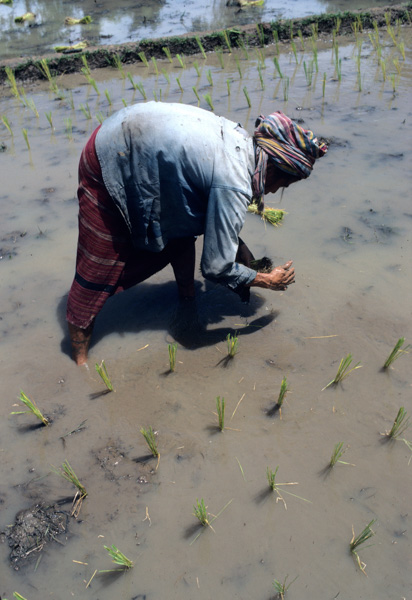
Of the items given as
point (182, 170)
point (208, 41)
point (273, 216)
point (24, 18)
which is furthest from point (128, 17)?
point (182, 170)

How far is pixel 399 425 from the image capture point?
219cm

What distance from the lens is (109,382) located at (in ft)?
8.21

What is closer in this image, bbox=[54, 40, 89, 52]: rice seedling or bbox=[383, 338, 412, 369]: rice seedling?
bbox=[383, 338, 412, 369]: rice seedling

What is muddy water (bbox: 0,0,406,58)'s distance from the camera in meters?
7.91

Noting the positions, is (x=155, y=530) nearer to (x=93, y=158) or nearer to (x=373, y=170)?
(x=93, y=158)

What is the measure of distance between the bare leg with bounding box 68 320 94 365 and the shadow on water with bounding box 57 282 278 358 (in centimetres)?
12

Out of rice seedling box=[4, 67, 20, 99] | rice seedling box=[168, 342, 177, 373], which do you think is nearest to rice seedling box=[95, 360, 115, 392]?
rice seedling box=[168, 342, 177, 373]

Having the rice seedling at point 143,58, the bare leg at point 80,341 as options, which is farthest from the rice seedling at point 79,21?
the bare leg at point 80,341

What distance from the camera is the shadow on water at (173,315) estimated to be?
2859 millimetres

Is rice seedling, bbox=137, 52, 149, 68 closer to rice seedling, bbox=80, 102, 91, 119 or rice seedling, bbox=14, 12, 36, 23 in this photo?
rice seedling, bbox=80, 102, 91, 119

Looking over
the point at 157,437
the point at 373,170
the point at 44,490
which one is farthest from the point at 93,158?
the point at 373,170

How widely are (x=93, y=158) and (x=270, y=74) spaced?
4641mm

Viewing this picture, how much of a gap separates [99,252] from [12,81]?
451 centimetres

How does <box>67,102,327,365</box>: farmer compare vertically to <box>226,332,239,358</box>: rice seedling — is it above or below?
above
